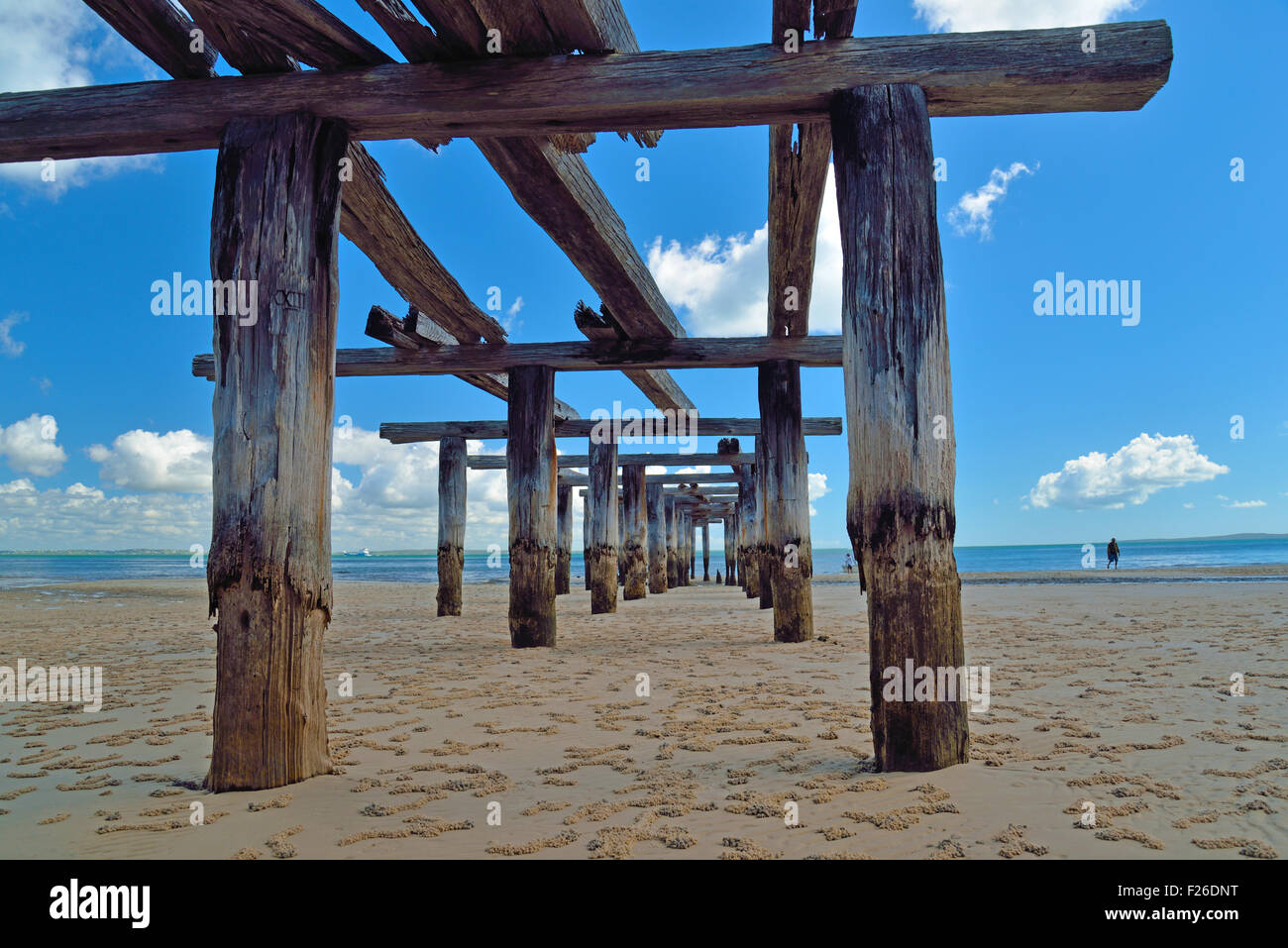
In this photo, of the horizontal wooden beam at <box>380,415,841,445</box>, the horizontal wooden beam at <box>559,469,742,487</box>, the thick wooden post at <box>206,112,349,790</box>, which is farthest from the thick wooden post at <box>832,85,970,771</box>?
the horizontal wooden beam at <box>559,469,742,487</box>

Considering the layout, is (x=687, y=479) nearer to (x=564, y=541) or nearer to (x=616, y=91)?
(x=564, y=541)

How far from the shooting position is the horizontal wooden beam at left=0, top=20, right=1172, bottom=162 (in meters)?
3.76

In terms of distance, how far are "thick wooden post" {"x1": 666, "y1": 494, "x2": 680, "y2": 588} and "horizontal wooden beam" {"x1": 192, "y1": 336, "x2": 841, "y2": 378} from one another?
21.6 meters

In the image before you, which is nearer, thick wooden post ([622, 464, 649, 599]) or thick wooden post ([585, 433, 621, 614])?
thick wooden post ([585, 433, 621, 614])

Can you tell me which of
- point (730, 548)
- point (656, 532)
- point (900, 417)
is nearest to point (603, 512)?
point (656, 532)

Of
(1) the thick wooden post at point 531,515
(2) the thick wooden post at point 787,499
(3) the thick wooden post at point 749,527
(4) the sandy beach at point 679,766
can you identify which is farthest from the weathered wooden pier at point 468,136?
(3) the thick wooden post at point 749,527

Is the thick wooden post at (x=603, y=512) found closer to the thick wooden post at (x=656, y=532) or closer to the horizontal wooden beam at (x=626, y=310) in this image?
the horizontal wooden beam at (x=626, y=310)

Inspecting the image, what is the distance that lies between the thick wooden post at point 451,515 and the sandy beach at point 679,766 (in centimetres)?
741

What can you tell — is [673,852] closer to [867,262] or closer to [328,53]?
[867,262]

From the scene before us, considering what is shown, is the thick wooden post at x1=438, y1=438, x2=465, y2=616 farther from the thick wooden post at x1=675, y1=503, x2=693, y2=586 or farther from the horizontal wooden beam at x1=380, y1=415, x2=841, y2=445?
the thick wooden post at x1=675, y1=503, x2=693, y2=586

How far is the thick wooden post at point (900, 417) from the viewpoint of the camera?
3.58 m

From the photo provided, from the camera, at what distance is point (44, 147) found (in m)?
4.37

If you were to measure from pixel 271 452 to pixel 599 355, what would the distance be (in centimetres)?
610
